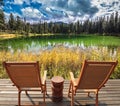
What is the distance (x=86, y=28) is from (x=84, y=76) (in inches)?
1874

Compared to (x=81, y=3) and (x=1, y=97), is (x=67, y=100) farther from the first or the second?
(x=81, y=3)

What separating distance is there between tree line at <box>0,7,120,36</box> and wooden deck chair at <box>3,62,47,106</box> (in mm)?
36687

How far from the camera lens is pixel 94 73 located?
3.04 metres

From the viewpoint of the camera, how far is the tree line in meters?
42.0

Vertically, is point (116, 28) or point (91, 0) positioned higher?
Answer: point (91, 0)

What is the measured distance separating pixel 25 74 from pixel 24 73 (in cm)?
2

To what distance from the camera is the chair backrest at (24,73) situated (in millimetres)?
2908

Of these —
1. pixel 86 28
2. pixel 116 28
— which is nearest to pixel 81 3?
pixel 86 28

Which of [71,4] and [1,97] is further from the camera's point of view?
[71,4]

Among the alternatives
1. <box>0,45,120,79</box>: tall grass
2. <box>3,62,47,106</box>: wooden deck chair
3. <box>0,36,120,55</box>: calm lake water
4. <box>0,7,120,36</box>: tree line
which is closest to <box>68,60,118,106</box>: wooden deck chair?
<box>3,62,47,106</box>: wooden deck chair

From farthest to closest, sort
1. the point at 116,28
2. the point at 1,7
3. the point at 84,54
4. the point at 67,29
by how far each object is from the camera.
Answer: the point at 67,29 < the point at 116,28 < the point at 1,7 < the point at 84,54

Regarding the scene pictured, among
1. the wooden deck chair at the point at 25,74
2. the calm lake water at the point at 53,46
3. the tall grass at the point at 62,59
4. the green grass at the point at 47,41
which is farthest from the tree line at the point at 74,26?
the wooden deck chair at the point at 25,74

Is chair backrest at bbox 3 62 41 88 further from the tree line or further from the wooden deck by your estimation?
the tree line

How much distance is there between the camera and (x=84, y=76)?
3.06m
